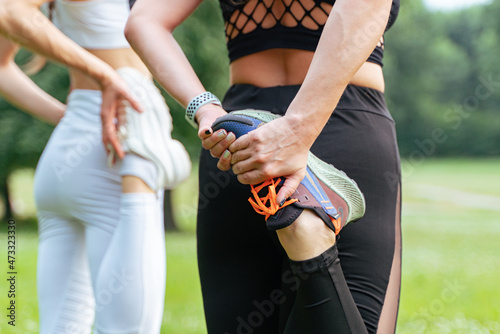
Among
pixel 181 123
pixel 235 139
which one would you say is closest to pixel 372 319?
pixel 235 139

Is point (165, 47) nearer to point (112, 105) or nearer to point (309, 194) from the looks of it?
point (309, 194)

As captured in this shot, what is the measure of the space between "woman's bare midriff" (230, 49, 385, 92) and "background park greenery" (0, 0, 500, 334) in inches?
143

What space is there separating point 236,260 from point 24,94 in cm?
159

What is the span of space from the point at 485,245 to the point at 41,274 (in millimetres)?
10604

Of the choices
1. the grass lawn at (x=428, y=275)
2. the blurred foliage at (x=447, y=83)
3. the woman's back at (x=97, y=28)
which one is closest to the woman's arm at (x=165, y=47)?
the woman's back at (x=97, y=28)

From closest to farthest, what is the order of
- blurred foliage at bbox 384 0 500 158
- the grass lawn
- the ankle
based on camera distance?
the ankle
the grass lawn
blurred foliage at bbox 384 0 500 158

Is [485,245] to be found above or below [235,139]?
below

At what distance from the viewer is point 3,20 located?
78.7 inches

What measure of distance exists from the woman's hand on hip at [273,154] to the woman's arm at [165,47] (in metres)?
0.22

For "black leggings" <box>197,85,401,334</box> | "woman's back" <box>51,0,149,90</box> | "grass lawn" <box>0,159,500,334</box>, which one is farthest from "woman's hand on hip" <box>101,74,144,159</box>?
"grass lawn" <box>0,159,500,334</box>

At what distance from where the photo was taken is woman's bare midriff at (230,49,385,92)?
4.62ft

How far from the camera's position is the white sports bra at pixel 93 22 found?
225 cm

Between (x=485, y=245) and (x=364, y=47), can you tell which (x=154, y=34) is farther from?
(x=485, y=245)

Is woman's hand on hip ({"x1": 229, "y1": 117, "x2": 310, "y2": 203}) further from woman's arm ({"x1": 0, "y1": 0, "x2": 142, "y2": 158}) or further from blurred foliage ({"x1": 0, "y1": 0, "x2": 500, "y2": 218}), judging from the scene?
blurred foliage ({"x1": 0, "y1": 0, "x2": 500, "y2": 218})
